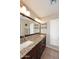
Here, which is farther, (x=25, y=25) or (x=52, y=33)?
(x=52, y=33)

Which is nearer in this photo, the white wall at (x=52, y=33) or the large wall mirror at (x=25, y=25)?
the large wall mirror at (x=25, y=25)

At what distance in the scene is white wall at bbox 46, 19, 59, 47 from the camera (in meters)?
6.32

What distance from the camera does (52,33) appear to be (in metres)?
6.55

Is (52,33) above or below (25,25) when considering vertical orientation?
below

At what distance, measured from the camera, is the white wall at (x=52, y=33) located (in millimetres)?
6324

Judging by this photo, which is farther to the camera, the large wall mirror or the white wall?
the white wall
